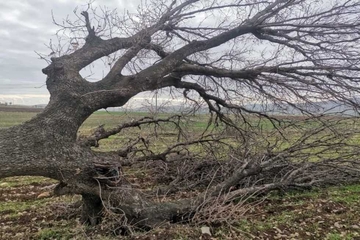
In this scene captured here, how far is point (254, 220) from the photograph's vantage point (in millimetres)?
5148

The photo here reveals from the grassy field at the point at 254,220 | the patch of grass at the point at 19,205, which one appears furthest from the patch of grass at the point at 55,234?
the patch of grass at the point at 19,205

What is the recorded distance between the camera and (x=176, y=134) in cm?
792

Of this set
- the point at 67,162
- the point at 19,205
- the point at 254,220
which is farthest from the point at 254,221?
the point at 19,205

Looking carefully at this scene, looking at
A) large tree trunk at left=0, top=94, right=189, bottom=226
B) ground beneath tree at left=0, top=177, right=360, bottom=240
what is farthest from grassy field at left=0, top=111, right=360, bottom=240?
large tree trunk at left=0, top=94, right=189, bottom=226

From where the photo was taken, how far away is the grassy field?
4613 mm

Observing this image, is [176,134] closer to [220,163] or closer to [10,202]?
[220,163]

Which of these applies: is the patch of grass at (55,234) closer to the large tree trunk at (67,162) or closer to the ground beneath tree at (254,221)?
the ground beneath tree at (254,221)

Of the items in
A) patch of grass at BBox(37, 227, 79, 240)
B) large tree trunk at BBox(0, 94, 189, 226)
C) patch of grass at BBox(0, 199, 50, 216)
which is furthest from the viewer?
patch of grass at BBox(0, 199, 50, 216)

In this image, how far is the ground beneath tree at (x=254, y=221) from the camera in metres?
4.61

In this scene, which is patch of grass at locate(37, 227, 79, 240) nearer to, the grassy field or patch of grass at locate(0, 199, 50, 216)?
the grassy field

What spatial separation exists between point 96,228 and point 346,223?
3430mm

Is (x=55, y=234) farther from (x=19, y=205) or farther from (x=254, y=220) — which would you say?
(x=254, y=220)

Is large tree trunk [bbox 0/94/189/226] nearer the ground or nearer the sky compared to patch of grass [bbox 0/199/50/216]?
nearer the sky

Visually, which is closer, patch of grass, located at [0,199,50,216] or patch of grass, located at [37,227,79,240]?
patch of grass, located at [37,227,79,240]
